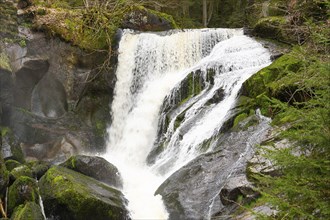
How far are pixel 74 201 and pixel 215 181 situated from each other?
10.5 ft

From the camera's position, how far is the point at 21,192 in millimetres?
8062

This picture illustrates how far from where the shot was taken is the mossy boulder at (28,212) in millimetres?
7352

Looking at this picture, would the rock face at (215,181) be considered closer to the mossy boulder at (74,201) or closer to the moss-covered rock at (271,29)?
the mossy boulder at (74,201)

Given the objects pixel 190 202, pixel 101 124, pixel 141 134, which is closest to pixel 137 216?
pixel 190 202

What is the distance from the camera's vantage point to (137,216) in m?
8.89

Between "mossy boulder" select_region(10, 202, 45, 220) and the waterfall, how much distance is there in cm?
234

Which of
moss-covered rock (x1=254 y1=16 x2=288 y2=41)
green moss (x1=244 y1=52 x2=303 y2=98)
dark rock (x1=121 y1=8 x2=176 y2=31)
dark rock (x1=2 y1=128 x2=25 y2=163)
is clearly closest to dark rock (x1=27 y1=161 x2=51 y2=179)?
dark rock (x1=2 y1=128 x2=25 y2=163)

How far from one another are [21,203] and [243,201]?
15.3 ft

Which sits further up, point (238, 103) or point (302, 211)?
point (302, 211)

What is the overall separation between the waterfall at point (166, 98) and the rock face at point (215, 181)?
1.78 ft

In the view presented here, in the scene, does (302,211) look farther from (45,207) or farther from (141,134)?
(141,134)

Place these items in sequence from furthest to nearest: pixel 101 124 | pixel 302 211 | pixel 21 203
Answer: pixel 101 124
pixel 21 203
pixel 302 211

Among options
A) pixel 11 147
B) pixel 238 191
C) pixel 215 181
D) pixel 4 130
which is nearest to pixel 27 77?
pixel 4 130

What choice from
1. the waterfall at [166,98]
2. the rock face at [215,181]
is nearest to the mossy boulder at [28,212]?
the waterfall at [166,98]
